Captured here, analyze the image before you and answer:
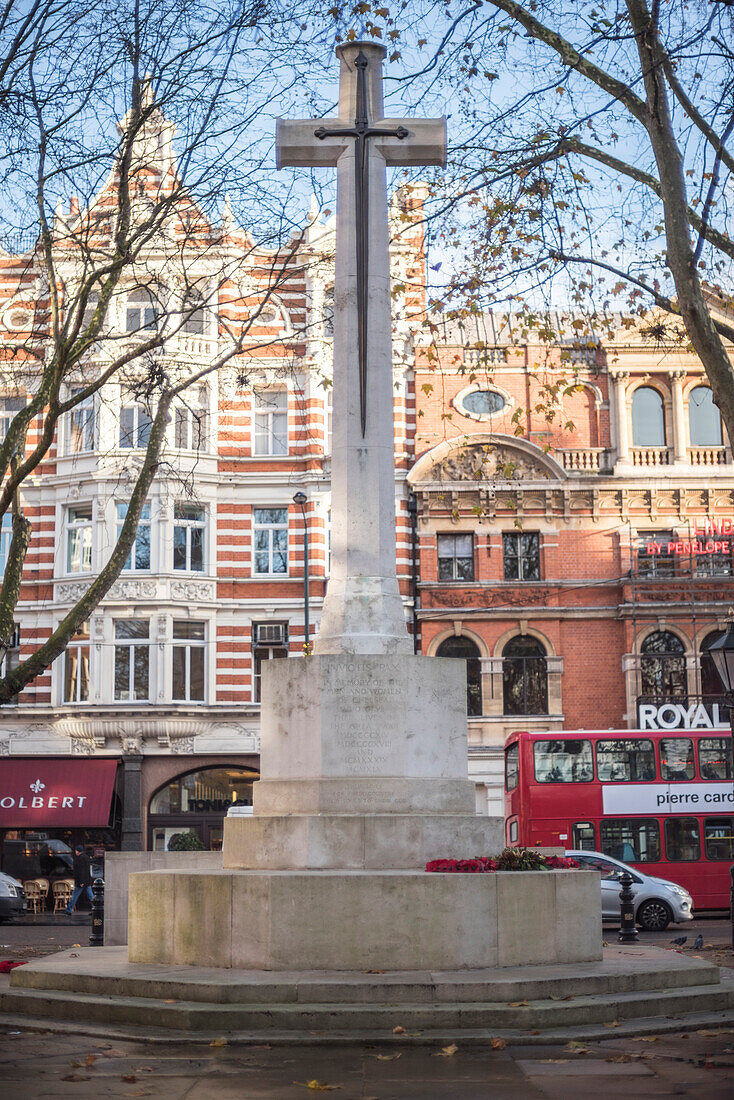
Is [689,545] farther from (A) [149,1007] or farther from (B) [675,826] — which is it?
(A) [149,1007]

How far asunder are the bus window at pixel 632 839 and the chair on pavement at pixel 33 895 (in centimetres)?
1593

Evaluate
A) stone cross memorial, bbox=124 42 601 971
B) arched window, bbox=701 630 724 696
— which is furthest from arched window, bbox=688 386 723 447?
stone cross memorial, bbox=124 42 601 971

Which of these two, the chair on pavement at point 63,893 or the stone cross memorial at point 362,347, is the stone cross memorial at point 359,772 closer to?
the stone cross memorial at point 362,347

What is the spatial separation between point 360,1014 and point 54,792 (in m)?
29.2

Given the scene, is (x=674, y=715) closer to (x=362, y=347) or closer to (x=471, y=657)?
(x=471, y=657)

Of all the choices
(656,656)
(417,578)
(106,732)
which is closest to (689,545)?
(656,656)

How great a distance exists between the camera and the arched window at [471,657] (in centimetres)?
3806

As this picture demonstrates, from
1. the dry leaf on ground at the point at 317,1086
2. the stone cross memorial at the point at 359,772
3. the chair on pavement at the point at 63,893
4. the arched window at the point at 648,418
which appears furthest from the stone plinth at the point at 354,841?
the arched window at the point at 648,418

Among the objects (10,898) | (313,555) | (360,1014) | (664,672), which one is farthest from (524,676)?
(360,1014)

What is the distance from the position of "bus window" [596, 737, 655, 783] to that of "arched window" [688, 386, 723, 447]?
12.7 m

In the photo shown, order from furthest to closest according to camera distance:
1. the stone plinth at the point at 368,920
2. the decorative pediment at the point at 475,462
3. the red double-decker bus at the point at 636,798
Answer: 1. the decorative pediment at the point at 475,462
2. the red double-decker bus at the point at 636,798
3. the stone plinth at the point at 368,920

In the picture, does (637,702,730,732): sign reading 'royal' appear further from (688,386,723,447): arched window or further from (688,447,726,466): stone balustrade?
(688,386,723,447): arched window

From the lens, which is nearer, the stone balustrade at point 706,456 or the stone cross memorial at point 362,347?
the stone cross memorial at point 362,347

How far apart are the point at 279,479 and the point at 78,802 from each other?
11.1 m
